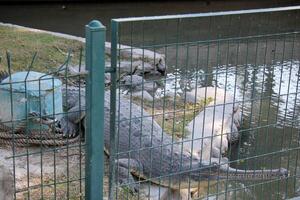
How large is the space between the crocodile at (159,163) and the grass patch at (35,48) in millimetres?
1551

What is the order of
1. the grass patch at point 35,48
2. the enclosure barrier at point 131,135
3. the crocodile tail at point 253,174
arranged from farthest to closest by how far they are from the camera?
the grass patch at point 35,48 → the crocodile tail at point 253,174 → the enclosure barrier at point 131,135

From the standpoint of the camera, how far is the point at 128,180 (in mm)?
3580

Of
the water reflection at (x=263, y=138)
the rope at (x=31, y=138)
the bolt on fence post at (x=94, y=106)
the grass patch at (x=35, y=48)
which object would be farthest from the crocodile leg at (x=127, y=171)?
the grass patch at (x=35, y=48)

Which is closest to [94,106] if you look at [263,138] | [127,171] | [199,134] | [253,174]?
[253,174]

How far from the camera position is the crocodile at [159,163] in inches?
127

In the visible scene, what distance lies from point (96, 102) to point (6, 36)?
5.10m

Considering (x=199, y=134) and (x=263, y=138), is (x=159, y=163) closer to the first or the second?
(x=199, y=134)

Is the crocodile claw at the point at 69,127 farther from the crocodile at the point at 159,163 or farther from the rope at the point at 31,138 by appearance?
the rope at the point at 31,138

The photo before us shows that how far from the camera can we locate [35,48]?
258 inches

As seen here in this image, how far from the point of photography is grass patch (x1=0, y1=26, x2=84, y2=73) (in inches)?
233

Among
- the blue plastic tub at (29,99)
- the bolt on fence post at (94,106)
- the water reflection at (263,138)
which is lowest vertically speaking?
the water reflection at (263,138)

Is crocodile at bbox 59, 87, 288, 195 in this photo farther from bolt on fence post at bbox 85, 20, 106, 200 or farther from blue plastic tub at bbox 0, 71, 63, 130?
bolt on fence post at bbox 85, 20, 106, 200

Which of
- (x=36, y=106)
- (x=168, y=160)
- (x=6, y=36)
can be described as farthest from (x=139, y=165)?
(x=6, y=36)

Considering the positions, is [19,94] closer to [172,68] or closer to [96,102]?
[96,102]
